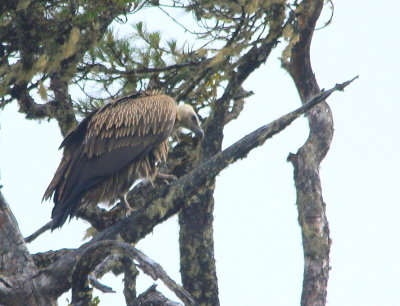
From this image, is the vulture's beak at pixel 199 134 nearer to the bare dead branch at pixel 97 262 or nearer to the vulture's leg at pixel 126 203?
the vulture's leg at pixel 126 203

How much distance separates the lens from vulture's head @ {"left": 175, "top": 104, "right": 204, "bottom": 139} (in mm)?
7043

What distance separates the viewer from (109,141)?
6887 millimetres

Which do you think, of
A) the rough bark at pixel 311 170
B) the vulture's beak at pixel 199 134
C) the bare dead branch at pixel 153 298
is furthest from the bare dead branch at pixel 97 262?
the vulture's beak at pixel 199 134

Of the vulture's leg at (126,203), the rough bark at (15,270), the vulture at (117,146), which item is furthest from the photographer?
the vulture's leg at (126,203)

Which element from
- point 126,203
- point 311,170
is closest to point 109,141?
point 126,203

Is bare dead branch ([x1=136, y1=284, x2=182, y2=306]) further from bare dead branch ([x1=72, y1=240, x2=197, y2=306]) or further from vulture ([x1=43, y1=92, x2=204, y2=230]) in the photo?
vulture ([x1=43, y1=92, x2=204, y2=230])

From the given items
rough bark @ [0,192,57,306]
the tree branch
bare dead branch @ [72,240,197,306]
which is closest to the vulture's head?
the tree branch

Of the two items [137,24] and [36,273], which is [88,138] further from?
[36,273]

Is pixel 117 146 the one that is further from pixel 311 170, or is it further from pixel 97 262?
pixel 97 262

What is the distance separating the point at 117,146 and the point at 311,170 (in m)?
1.56

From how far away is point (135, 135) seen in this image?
7.00m

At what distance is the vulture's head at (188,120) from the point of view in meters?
7.04

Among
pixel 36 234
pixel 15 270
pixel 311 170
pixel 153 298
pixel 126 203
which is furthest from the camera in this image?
pixel 126 203

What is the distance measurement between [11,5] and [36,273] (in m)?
1.68
